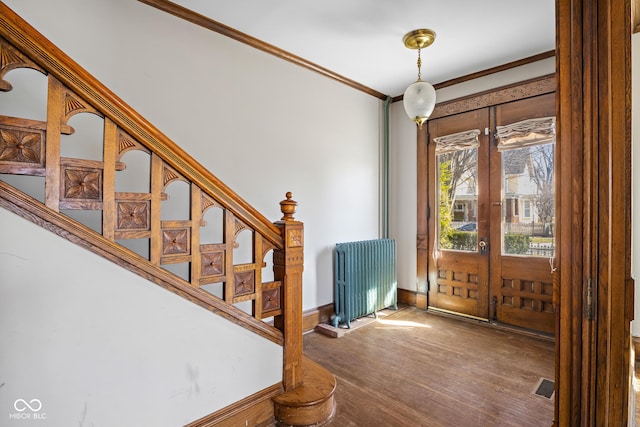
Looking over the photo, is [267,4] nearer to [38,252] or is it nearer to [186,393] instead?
[38,252]

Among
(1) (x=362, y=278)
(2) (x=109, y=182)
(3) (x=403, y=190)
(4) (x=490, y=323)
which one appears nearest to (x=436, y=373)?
(1) (x=362, y=278)

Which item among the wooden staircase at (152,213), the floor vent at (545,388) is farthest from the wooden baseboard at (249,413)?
the floor vent at (545,388)

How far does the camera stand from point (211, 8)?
2381 millimetres

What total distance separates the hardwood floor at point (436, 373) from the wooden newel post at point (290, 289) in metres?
0.40

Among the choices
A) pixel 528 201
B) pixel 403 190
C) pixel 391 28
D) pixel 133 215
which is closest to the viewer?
pixel 133 215

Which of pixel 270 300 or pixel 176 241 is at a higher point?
pixel 176 241

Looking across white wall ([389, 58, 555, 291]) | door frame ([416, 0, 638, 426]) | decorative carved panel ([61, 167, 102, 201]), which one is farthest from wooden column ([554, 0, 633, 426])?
white wall ([389, 58, 555, 291])

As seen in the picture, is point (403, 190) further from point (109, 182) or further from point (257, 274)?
point (109, 182)

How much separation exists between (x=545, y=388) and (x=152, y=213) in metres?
2.74

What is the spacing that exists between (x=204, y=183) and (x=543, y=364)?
292 cm

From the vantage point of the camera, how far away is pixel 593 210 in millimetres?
850

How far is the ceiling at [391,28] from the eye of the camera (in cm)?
236

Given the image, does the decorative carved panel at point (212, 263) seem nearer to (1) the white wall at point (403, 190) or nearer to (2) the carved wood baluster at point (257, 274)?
(2) the carved wood baluster at point (257, 274)

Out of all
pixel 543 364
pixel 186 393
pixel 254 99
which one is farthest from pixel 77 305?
pixel 543 364
